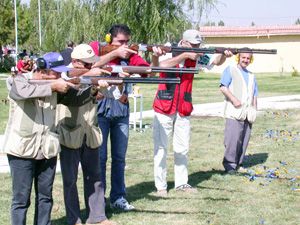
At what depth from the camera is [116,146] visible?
672 cm

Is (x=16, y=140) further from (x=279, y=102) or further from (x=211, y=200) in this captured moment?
(x=279, y=102)

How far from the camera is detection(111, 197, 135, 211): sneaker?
6.85m

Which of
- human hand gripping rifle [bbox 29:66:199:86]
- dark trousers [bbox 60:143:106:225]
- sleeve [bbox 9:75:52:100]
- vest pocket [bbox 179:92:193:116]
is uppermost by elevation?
human hand gripping rifle [bbox 29:66:199:86]

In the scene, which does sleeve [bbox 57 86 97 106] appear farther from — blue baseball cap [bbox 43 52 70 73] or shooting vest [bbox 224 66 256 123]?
shooting vest [bbox 224 66 256 123]

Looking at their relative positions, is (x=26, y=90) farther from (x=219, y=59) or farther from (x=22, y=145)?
(x=219, y=59)

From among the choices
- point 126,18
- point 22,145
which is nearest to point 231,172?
point 22,145

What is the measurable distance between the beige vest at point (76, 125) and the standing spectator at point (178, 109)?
5.01 ft

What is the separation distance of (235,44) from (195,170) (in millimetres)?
41203

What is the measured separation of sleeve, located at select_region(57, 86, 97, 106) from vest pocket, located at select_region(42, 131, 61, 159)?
15.0 inches

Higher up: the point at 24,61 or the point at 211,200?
the point at 24,61

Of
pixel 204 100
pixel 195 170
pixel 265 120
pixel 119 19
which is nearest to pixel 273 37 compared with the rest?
pixel 119 19

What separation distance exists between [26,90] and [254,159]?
600cm

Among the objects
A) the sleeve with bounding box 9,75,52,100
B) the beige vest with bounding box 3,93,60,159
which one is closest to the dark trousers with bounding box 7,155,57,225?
the beige vest with bounding box 3,93,60,159

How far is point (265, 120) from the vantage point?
15.6 metres
